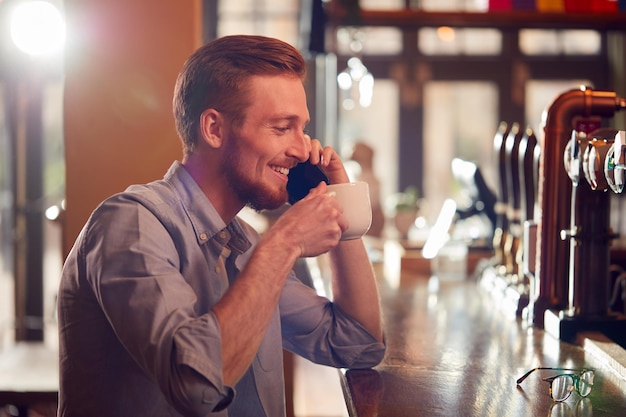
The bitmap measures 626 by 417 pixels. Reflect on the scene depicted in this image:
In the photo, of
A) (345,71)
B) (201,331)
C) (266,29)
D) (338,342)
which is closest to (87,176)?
(338,342)

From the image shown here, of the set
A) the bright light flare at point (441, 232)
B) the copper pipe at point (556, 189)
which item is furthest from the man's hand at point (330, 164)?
the bright light flare at point (441, 232)

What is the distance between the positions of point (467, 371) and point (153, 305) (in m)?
0.56

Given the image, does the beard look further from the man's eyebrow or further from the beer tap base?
the beer tap base

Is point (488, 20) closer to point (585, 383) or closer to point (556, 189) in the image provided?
point (556, 189)

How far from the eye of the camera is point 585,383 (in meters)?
1.19

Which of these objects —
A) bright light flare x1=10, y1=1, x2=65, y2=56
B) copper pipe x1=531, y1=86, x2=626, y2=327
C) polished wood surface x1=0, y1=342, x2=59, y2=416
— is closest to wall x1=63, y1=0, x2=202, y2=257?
polished wood surface x1=0, y1=342, x2=59, y2=416

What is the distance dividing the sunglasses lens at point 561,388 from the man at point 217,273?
378mm

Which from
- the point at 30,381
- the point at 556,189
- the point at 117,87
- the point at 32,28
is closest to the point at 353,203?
the point at 556,189

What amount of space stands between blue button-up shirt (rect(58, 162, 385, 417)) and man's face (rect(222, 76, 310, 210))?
74 millimetres

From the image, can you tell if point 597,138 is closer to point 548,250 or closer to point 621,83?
point 548,250

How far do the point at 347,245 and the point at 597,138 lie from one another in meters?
0.50

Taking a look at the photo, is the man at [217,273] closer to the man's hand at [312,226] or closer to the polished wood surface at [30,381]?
the man's hand at [312,226]

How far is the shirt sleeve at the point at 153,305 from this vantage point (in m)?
1.07

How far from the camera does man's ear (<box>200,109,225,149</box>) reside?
1.40 m
